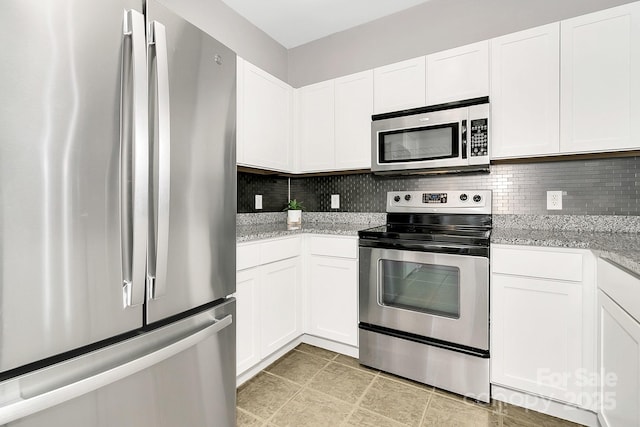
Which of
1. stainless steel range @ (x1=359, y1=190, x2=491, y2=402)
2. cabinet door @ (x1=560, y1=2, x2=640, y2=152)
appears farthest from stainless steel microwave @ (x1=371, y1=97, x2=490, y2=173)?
cabinet door @ (x1=560, y1=2, x2=640, y2=152)

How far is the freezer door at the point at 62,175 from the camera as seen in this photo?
735mm

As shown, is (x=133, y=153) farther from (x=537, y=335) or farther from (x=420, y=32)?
(x=420, y=32)

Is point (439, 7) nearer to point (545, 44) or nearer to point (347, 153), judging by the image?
point (545, 44)

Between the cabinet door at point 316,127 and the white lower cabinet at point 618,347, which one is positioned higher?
the cabinet door at point 316,127

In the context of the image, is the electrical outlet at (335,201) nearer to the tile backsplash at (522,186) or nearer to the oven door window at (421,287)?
the tile backsplash at (522,186)

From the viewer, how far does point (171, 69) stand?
41.9 inches

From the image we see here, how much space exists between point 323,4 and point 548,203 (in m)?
2.26

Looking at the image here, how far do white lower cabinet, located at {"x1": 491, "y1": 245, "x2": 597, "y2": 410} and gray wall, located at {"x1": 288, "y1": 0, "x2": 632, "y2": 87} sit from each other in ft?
5.48

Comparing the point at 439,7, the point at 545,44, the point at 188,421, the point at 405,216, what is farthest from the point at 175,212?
the point at 439,7

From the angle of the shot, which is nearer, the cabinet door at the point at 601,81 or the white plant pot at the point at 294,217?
the cabinet door at the point at 601,81

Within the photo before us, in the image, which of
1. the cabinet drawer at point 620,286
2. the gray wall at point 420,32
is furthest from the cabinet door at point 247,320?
the gray wall at point 420,32

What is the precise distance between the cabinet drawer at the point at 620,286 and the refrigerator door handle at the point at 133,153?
165 centimetres

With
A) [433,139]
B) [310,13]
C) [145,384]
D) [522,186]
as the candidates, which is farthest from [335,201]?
[145,384]

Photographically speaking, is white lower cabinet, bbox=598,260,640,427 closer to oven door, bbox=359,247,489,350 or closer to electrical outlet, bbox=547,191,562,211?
oven door, bbox=359,247,489,350
